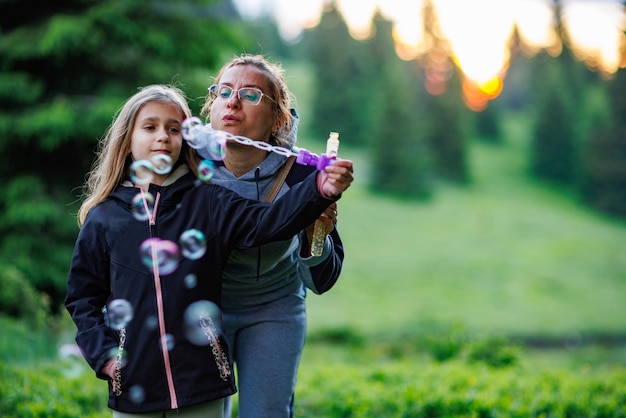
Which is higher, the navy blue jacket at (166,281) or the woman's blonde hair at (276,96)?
the woman's blonde hair at (276,96)

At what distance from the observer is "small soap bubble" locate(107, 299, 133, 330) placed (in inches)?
101

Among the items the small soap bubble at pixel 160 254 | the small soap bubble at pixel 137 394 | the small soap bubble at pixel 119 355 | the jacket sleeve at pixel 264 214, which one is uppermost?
the jacket sleeve at pixel 264 214

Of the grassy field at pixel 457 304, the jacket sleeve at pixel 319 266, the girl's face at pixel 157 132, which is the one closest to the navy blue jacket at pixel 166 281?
the girl's face at pixel 157 132

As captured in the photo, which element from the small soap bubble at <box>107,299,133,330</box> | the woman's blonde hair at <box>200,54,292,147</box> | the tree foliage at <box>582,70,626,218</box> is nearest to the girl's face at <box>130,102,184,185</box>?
the woman's blonde hair at <box>200,54,292,147</box>

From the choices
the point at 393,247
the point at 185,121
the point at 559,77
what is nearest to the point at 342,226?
the point at 393,247

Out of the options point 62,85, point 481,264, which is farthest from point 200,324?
point 481,264

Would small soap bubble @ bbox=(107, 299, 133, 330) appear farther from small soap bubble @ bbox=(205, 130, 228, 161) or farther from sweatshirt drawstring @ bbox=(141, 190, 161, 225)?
small soap bubble @ bbox=(205, 130, 228, 161)

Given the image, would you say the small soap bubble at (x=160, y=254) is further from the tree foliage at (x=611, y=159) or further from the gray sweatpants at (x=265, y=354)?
the tree foliage at (x=611, y=159)

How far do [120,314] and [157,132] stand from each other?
73 cm

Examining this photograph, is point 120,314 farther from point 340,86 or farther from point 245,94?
point 340,86

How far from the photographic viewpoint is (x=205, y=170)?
109 inches

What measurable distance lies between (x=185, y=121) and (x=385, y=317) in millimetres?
18694

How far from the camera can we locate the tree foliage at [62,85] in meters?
8.88

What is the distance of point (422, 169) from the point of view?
38531 mm
